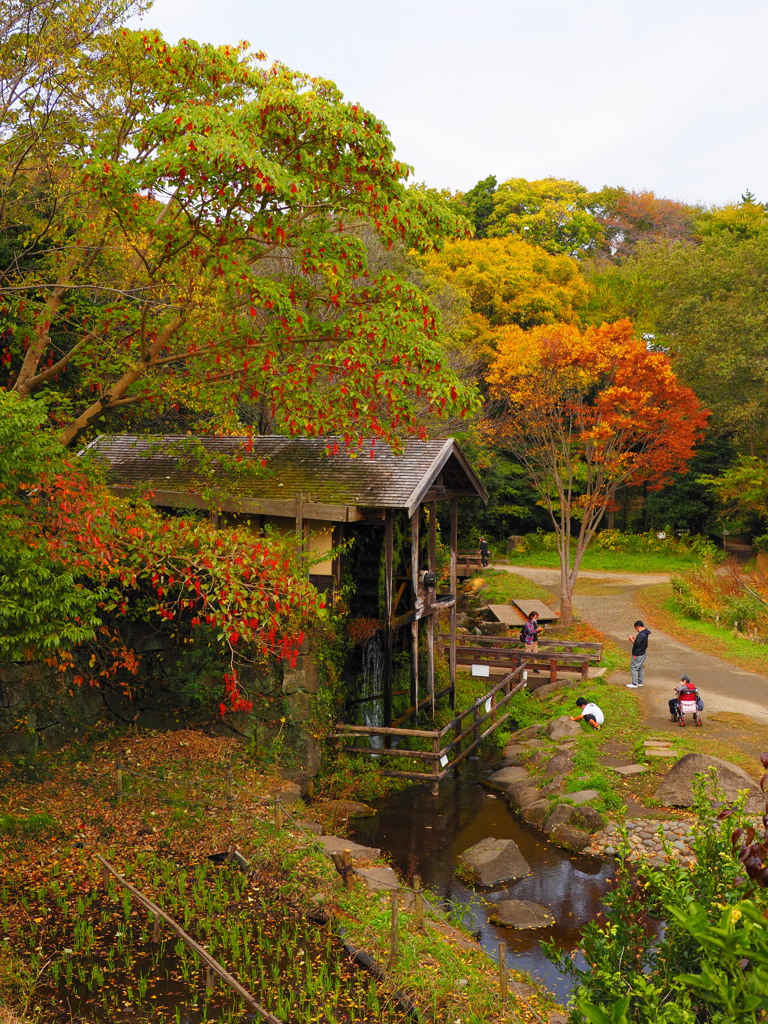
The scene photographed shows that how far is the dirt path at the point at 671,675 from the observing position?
58.3 ft

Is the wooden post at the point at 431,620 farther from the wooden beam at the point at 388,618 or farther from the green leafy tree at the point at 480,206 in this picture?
the green leafy tree at the point at 480,206

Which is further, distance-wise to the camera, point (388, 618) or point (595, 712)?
point (595, 712)

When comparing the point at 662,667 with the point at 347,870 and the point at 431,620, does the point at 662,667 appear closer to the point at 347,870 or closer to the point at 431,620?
the point at 431,620

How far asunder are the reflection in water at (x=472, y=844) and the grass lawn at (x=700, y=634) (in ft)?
33.6


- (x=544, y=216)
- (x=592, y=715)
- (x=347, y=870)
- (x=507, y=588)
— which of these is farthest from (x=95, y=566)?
(x=544, y=216)

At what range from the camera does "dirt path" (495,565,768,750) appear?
1778 cm

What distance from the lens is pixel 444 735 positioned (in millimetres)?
18031

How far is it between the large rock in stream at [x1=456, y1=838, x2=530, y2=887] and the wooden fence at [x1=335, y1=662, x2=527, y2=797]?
7.69 feet

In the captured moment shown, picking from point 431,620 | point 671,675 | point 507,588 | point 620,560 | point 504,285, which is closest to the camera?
point 431,620

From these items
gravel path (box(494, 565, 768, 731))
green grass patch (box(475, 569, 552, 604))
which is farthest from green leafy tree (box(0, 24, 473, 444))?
green grass patch (box(475, 569, 552, 604))

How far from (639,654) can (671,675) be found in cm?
208

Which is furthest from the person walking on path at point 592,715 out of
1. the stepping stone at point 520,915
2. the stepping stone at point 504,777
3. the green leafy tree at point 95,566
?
the green leafy tree at point 95,566

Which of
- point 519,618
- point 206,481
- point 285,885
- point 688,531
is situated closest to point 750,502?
point 688,531

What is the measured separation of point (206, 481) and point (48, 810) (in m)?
7.27
